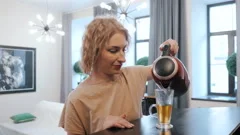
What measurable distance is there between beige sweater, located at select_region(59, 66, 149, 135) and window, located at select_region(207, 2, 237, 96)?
2948 millimetres

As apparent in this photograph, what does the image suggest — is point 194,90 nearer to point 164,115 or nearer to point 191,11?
point 191,11

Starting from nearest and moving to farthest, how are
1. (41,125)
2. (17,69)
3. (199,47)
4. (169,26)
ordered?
(41,125) → (169,26) → (199,47) → (17,69)

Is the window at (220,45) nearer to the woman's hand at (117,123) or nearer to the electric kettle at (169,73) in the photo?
the electric kettle at (169,73)

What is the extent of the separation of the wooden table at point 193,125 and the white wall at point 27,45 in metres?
3.99

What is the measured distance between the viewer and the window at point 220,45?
340 cm

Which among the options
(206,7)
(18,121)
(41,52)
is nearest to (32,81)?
(41,52)

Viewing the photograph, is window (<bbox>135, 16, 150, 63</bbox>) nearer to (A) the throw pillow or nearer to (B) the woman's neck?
(A) the throw pillow

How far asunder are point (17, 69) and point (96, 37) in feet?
13.0

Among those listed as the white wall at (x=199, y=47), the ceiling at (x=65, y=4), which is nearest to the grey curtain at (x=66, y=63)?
the ceiling at (x=65, y=4)

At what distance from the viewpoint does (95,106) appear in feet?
2.83

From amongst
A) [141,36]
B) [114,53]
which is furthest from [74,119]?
[141,36]

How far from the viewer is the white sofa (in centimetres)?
271

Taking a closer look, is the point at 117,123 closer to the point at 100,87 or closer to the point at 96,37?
the point at 100,87

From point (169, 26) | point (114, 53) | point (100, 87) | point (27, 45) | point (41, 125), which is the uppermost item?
point (169, 26)
